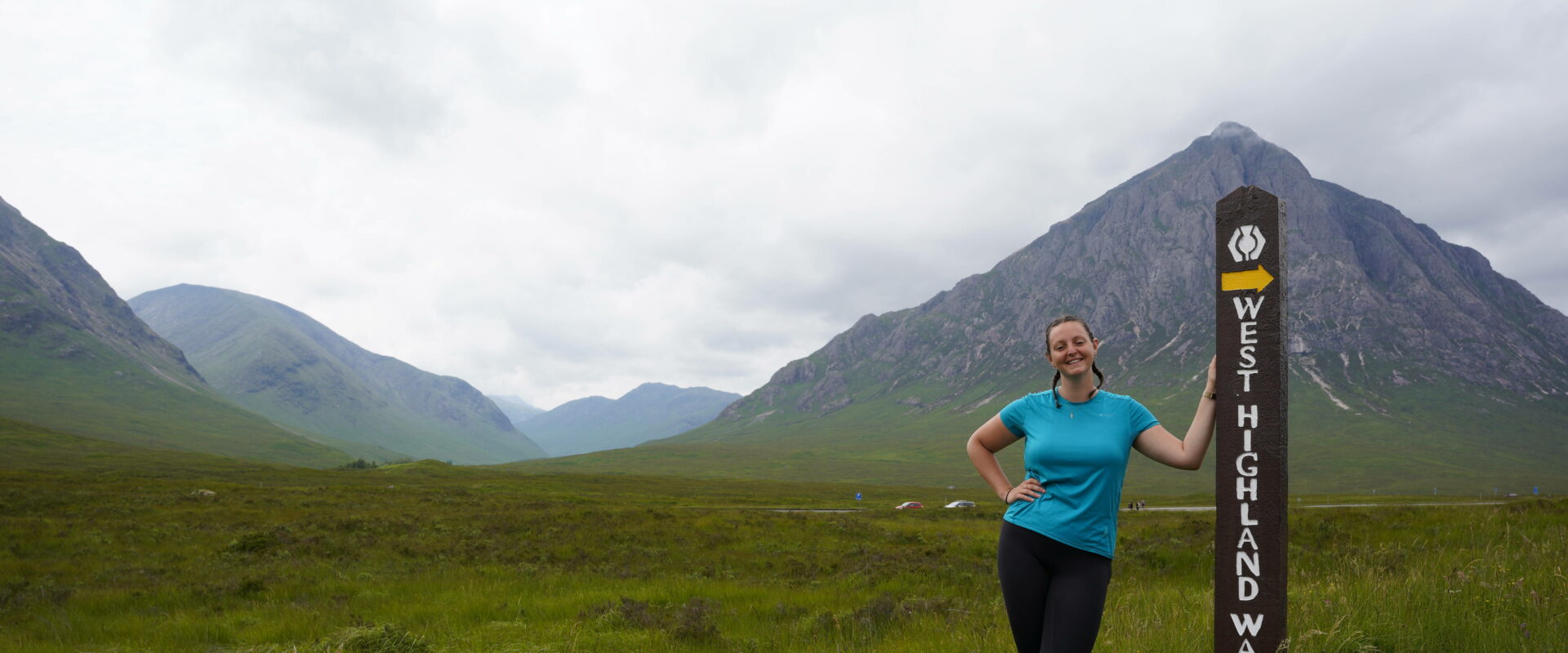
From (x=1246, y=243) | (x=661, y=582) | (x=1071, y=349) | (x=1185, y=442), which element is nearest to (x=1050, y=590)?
(x=1185, y=442)

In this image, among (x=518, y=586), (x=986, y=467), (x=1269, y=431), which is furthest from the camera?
(x=518, y=586)

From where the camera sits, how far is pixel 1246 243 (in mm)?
4473

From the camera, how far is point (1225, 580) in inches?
174

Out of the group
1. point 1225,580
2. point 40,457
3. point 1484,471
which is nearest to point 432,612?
point 1225,580

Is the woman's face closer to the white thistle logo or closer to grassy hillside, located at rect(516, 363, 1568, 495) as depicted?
the white thistle logo

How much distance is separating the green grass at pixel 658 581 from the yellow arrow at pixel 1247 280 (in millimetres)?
2742

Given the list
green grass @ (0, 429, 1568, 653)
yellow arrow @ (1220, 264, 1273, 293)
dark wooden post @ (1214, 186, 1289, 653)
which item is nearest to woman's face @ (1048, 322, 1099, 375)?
dark wooden post @ (1214, 186, 1289, 653)

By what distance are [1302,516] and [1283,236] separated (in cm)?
2437

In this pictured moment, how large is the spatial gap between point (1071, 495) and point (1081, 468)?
7.0 inches

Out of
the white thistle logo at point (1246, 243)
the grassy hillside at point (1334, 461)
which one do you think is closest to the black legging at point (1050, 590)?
the white thistle logo at point (1246, 243)

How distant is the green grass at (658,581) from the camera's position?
6.22 m

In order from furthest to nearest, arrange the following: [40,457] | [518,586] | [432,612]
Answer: [40,457] → [518,586] → [432,612]

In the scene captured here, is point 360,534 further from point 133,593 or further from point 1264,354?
point 1264,354

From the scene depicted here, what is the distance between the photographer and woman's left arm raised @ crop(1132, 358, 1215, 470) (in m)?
4.14
